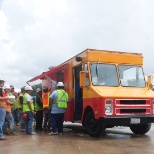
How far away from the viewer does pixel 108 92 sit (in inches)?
399

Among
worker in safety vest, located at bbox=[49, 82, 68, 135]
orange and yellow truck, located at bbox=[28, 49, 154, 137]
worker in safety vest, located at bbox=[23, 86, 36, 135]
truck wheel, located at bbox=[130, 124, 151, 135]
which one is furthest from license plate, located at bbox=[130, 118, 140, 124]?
worker in safety vest, located at bbox=[23, 86, 36, 135]

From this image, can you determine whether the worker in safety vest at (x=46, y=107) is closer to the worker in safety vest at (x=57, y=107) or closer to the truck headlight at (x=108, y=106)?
the worker in safety vest at (x=57, y=107)

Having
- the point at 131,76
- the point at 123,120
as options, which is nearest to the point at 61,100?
the point at 123,120

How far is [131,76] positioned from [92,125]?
7.37ft

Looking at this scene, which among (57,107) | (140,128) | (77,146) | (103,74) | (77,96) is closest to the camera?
(77,146)

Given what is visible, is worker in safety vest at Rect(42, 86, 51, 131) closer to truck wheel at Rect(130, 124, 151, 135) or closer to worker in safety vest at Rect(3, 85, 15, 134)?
worker in safety vest at Rect(3, 85, 15, 134)

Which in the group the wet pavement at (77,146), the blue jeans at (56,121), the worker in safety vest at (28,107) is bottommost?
the wet pavement at (77,146)

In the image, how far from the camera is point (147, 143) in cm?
914

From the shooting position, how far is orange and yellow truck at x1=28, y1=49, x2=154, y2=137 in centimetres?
994

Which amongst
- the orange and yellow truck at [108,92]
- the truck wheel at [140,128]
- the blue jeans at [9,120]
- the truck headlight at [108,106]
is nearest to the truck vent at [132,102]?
the orange and yellow truck at [108,92]

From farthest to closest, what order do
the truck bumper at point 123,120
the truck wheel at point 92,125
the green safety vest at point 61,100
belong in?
the green safety vest at point 61,100
the truck wheel at point 92,125
the truck bumper at point 123,120

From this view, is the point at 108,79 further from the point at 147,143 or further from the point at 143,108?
the point at 147,143

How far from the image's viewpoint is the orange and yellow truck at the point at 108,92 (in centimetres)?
994

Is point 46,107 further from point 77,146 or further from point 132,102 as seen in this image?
point 77,146
